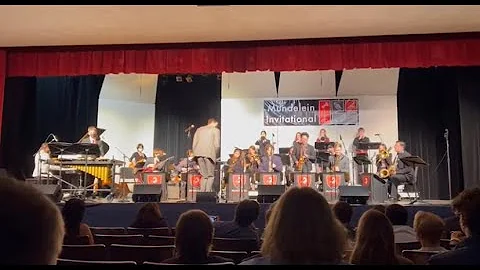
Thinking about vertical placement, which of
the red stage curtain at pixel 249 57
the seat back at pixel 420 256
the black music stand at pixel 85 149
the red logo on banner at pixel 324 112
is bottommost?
the seat back at pixel 420 256

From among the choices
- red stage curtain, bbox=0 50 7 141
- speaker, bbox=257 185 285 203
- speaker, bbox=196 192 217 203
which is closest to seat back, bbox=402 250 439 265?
speaker, bbox=257 185 285 203

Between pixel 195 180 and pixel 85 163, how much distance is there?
224cm

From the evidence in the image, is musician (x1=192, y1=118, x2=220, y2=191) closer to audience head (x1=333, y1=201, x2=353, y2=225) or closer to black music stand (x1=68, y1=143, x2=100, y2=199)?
black music stand (x1=68, y1=143, x2=100, y2=199)

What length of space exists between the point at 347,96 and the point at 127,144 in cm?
590

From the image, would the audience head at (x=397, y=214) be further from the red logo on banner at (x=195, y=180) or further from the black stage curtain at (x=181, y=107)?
the black stage curtain at (x=181, y=107)

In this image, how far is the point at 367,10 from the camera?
6918 mm

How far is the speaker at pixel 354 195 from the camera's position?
7.39 m

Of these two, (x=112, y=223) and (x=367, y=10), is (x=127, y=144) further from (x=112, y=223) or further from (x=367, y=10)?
(x=367, y=10)

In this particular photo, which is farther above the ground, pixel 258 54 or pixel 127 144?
pixel 258 54

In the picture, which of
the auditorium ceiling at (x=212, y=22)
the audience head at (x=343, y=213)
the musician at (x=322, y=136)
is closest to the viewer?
the audience head at (x=343, y=213)

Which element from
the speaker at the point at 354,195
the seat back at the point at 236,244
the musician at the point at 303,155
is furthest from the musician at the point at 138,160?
the seat back at the point at 236,244

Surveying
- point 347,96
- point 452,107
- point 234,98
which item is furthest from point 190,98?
point 452,107

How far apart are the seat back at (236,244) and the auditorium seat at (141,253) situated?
22.6 inches

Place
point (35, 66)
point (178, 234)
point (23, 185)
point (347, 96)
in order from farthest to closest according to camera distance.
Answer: point (347, 96) < point (35, 66) < point (178, 234) < point (23, 185)
